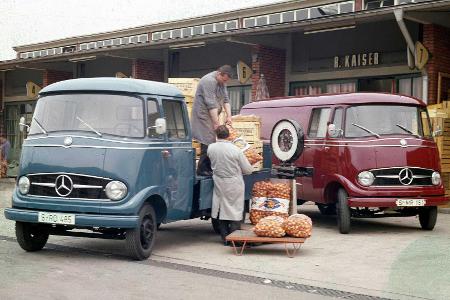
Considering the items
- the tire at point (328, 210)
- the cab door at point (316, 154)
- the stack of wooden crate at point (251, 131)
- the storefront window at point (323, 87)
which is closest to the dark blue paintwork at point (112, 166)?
the stack of wooden crate at point (251, 131)

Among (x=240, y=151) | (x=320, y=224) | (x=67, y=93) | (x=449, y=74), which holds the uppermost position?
(x=449, y=74)

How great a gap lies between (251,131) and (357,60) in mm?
7293

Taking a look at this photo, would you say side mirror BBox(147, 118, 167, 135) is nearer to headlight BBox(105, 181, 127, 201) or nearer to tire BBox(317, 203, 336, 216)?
headlight BBox(105, 181, 127, 201)

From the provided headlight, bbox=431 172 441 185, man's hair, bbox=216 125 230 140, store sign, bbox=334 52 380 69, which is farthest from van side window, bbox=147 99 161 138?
store sign, bbox=334 52 380 69

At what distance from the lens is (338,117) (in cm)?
1131

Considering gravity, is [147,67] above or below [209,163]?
above

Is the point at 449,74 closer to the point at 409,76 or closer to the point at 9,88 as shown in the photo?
the point at 409,76

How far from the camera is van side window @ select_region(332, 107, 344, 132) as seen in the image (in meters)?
11.2

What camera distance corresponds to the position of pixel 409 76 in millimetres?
16234

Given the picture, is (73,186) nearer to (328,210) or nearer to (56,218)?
(56,218)

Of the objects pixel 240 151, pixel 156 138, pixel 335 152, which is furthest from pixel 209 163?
pixel 335 152

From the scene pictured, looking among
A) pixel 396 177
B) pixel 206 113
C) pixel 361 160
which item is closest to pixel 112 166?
pixel 206 113

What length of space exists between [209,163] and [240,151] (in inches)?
33.5

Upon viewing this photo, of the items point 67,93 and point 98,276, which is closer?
point 98,276
